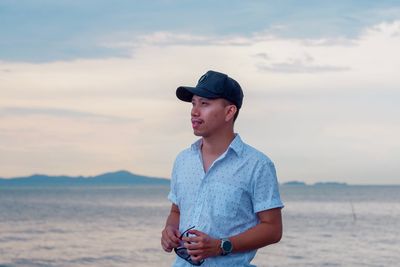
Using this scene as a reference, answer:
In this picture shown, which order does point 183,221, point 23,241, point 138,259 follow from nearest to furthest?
1. point 183,221
2. point 138,259
3. point 23,241

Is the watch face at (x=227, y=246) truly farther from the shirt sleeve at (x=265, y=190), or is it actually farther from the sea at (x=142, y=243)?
the sea at (x=142, y=243)

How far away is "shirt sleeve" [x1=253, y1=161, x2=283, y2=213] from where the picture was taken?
147 inches

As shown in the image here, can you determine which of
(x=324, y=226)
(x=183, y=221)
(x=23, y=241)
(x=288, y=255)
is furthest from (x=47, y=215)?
(x=183, y=221)

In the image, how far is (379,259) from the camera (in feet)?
96.7

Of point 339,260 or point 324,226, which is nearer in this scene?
point 339,260

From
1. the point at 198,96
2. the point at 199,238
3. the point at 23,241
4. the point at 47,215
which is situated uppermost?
Result: the point at 198,96

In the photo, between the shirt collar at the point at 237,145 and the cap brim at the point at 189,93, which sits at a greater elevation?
the cap brim at the point at 189,93

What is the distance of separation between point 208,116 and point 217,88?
0.12 metres

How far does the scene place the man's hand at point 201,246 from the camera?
3578 mm

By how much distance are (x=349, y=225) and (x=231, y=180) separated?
47.9 m

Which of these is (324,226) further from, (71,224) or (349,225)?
(71,224)

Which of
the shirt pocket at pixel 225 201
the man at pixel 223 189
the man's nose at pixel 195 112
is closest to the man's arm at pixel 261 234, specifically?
the man at pixel 223 189

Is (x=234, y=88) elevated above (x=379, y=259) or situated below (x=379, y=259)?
above

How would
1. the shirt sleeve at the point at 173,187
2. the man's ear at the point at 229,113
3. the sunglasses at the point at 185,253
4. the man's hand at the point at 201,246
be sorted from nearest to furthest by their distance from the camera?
the man's hand at the point at 201,246 → the sunglasses at the point at 185,253 → the man's ear at the point at 229,113 → the shirt sleeve at the point at 173,187
